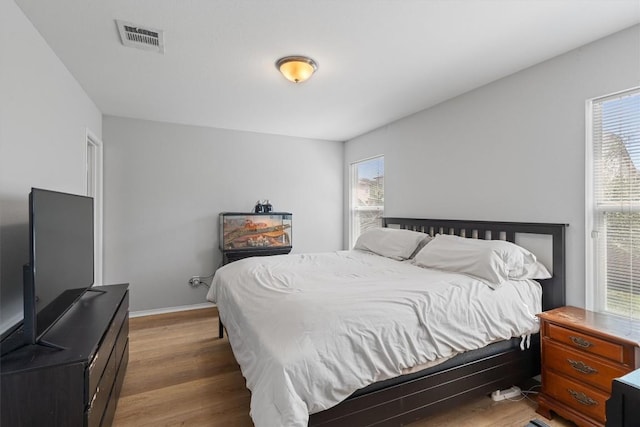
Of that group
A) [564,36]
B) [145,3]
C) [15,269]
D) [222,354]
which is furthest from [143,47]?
[564,36]

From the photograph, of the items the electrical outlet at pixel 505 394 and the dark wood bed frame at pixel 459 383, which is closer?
the dark wood bed frame at pixel 459 383

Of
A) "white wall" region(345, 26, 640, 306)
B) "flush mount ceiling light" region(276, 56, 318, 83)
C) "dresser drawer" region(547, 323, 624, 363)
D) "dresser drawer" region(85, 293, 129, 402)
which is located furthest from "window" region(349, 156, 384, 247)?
"dresser drawer" region(85, 293, 129, 402)

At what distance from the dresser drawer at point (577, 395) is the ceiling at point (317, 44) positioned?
2275mm

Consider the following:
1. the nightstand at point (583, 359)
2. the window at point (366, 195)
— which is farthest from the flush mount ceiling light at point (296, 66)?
the nightstand at point (583, 359)

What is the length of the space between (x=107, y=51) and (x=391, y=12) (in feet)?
6.80

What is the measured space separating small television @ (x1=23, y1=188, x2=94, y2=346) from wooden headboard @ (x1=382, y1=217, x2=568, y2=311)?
3.16 metres

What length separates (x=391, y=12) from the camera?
1.80 m

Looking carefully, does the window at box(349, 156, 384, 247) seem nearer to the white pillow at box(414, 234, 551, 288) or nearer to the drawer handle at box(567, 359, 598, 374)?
the white pillow at box(414, 234, 551, 288)

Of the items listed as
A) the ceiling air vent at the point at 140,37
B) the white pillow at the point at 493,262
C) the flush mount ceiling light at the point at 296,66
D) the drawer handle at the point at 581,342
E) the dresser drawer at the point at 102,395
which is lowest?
the dresser drawer at the point at 102,395

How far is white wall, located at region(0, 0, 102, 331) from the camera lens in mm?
1571

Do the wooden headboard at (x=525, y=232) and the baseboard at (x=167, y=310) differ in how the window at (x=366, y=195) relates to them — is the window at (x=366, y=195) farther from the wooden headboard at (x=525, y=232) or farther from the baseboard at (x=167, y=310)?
the baseboard at (x=167, y=310)

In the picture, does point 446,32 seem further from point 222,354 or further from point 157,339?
point 157,339

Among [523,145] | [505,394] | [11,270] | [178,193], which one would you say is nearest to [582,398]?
[505,394]

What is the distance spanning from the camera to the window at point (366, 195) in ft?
14.7
